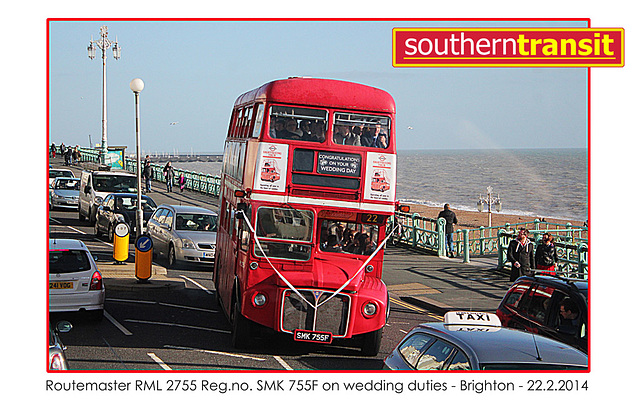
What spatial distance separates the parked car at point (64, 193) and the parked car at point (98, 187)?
115 inches

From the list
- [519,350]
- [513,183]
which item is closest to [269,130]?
[519,350]

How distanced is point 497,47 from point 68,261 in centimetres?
863

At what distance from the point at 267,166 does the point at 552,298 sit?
4.76 meters

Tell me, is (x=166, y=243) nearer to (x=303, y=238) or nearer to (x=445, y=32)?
(x=303, y=238)

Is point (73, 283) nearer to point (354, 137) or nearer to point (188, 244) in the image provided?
point (354, 137)

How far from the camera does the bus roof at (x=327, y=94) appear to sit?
12.6 metres

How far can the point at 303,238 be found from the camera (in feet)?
41.5

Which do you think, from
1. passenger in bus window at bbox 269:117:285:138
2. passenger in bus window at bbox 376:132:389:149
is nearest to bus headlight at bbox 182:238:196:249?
passenger in bus window at bbox 269:117:285:138

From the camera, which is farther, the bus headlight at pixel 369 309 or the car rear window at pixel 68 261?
the car rear window at pixel 68 261

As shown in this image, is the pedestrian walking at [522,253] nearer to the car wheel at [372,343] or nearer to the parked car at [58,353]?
the car wheel at [372,343]

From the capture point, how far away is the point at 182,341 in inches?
524

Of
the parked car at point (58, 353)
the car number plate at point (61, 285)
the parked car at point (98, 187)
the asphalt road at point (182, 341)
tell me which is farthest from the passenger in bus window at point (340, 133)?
the parked car at point (98, 187)

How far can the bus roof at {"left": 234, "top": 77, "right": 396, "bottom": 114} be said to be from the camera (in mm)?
12625

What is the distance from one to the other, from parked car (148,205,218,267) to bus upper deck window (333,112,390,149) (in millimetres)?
9543
